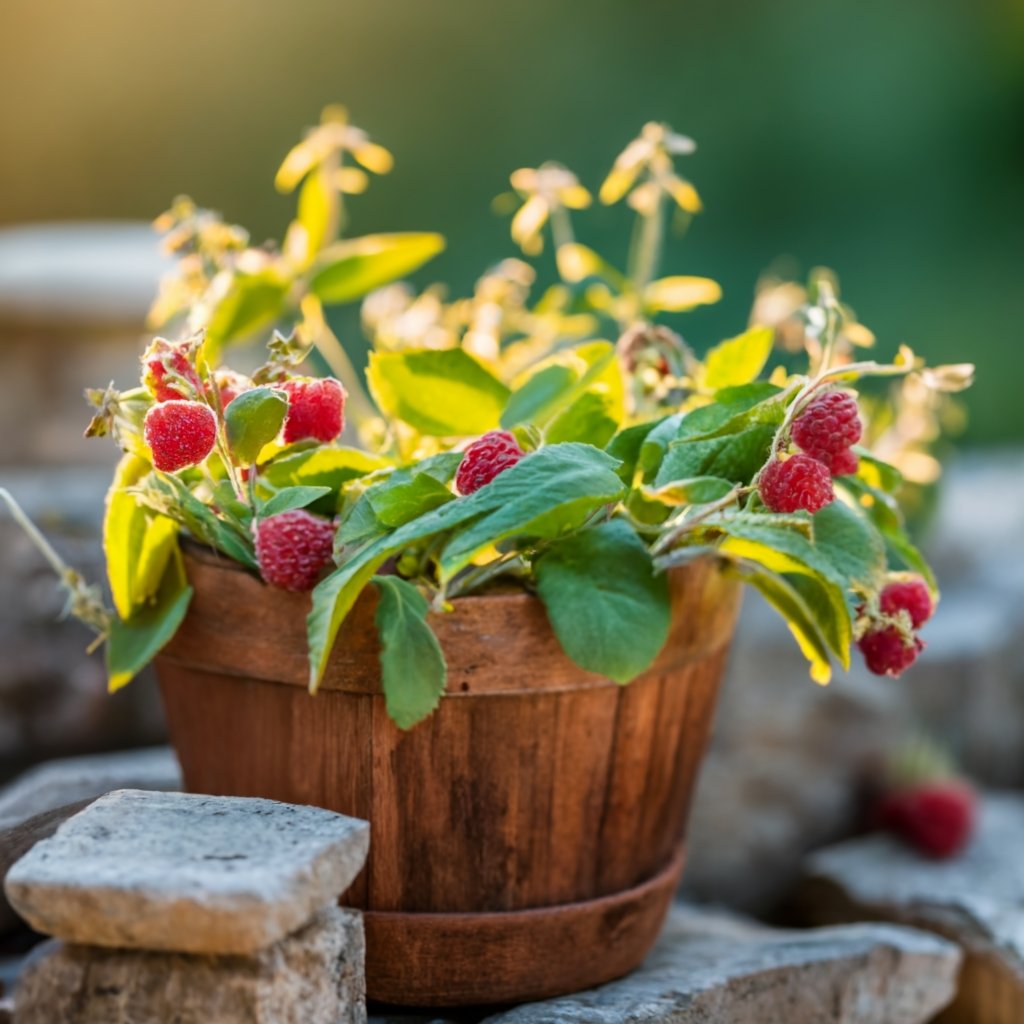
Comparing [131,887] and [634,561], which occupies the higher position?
[634,561]

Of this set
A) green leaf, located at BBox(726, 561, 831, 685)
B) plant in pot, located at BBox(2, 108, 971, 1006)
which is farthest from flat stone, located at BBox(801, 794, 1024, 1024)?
green leaf, located at BBox(726, 561, 831, 685)

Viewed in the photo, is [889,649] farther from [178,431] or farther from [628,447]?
[178,431]

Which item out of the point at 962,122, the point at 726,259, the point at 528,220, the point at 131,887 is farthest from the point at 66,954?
the point at 962,122

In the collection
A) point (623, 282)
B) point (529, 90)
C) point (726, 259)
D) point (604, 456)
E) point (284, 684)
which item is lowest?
point (284, 684)

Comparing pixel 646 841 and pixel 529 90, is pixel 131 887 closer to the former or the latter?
pixel 646 841

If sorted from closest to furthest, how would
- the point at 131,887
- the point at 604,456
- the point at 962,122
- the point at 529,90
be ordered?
the point at 131,887
the point at 604,456
the point at 529,90
the point at 962,122

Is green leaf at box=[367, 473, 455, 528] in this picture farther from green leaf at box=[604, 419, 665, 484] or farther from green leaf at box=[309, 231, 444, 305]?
green leaf at box=[309, 231, 444, 305]

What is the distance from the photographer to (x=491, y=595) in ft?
2.43

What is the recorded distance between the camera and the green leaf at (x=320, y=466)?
0.79 meters

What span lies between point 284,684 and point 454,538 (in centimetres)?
16

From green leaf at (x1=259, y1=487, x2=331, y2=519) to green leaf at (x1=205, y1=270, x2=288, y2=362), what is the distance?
0.23m

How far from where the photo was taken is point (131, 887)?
589 millimetres

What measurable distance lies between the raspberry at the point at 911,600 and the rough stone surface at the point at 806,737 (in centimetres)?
80

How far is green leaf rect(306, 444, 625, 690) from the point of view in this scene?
0.65 m
